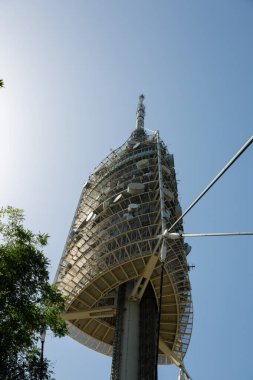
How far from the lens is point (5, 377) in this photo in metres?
19.5

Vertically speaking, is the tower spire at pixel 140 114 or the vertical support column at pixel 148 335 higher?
the tower spire at pixel 140 114

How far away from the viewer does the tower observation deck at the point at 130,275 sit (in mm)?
39156

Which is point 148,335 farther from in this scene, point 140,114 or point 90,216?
point 140,114

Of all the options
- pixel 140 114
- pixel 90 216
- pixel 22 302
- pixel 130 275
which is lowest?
pixel 22 302

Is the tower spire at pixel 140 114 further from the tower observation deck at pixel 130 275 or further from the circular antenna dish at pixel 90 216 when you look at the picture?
the circular antenna dish at pixel 90 216

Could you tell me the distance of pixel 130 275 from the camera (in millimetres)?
40875

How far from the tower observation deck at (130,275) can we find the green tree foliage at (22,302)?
47.4 ft

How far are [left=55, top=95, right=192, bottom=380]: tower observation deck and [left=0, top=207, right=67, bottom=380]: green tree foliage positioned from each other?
1446 centimetres

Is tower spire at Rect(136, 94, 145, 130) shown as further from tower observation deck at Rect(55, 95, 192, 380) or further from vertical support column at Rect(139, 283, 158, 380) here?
vertical support column at Rect(139, 283, 158, 380)

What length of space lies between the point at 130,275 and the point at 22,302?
66.1 feet

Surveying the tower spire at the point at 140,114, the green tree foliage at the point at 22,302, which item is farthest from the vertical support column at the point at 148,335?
the tower spire at the point at 140,114

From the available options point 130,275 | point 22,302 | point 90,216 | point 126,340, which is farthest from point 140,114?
point 22,302

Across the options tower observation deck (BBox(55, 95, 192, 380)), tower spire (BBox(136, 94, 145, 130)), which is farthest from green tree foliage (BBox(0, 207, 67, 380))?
tower spire (BBox(136, 94, 145, 130))

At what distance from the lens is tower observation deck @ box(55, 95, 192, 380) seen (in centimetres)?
3916
